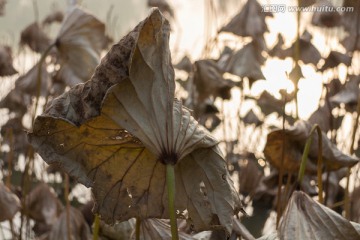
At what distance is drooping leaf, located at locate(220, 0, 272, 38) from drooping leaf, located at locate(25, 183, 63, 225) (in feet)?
1.76

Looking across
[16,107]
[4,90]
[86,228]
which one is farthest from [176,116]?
[4,90]

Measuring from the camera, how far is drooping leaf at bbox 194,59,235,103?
1302mm

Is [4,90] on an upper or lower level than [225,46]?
lower

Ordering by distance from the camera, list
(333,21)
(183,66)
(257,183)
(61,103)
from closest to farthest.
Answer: (61,103)
(257,183)
(333,21)
(183,66)

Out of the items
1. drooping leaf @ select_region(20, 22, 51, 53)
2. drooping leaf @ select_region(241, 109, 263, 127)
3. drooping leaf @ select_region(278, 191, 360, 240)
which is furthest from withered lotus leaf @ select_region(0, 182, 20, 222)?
drooping leaf @ select_region(241, 109, 263, 127)

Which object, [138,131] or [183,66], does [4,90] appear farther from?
[138,131]

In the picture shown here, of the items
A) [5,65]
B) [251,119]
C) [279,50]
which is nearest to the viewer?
[5,65]

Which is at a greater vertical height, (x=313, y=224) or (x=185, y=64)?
(x=313, y=224)

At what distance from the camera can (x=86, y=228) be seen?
112 centimetres

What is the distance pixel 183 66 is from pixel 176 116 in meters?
1.59

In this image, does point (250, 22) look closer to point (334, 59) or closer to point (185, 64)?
point (334, 59)

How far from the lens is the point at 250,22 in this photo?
158cm

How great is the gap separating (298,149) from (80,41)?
17.5 inches

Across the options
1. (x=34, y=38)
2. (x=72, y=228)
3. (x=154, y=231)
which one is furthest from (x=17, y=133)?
(x=154, y=231)
